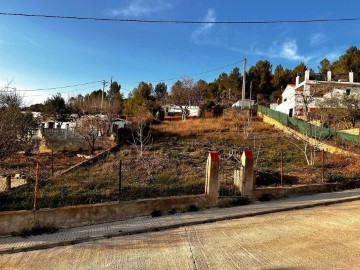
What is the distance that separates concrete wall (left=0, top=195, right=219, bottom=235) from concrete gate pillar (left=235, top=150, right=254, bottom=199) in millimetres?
1127

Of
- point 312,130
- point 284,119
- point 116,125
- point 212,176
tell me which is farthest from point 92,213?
point 284,119

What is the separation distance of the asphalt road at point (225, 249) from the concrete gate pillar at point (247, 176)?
183cm

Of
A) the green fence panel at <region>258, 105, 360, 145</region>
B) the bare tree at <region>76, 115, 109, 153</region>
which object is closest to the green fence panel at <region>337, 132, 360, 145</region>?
the green fence panel at <region>258, 105, 360, 145</region>

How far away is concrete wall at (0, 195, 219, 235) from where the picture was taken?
20.5 feet

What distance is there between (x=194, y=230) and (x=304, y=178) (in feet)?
20.1

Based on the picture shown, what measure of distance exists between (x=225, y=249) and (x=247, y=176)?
3598 mm

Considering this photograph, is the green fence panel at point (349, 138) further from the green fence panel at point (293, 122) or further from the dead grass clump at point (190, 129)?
the dead grass clump at point (190, 129)

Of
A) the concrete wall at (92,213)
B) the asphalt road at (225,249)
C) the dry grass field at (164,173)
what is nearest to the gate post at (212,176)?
the concrete wall at (92,213)

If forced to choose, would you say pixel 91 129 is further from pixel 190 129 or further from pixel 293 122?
pixel 293 122

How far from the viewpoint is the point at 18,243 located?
573 centimetres

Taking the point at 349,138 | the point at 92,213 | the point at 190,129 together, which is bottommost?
the point at 92,213

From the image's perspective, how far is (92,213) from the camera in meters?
6.82

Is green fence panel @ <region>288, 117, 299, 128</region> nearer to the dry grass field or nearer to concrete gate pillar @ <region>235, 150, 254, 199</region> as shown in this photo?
the dry grass field

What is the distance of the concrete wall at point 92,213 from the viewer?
6.25 meters
